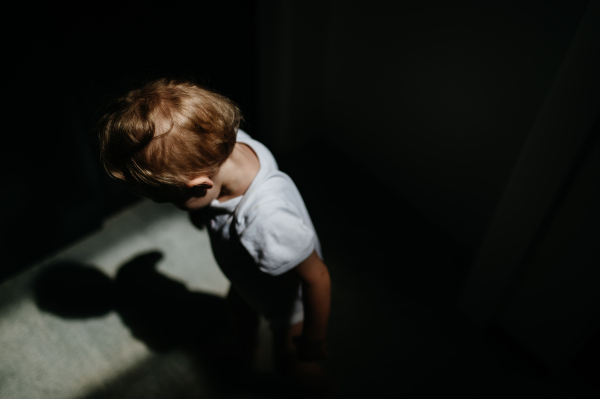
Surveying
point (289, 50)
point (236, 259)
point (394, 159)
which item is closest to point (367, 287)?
point (394, 159)

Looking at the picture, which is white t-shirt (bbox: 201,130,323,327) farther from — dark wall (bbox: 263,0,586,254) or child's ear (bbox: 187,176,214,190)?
dark wall (bbox: 263,0,586,254)

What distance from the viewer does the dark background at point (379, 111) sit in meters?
0.96

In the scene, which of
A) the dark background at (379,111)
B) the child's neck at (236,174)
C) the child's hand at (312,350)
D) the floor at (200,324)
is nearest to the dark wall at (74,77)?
the dark background at (379,111)

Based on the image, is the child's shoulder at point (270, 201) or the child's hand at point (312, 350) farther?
the child's hand at point (312, 350)

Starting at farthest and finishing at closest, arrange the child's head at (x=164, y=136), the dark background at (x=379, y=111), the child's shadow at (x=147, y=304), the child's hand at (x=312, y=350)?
the child's shadow at (x=147, y=304), the dark background at (x=379, y=111), the child's hand at (x=312, y=350), the child's head at (x=164, y=136)

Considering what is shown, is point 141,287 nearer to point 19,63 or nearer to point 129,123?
point 19,63

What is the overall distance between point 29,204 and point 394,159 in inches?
65.1

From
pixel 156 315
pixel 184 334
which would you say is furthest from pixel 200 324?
pixel 156 315

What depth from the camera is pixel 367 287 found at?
56.7 inches

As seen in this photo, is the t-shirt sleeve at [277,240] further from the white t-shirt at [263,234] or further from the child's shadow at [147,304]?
the child's shadow at [147,304]

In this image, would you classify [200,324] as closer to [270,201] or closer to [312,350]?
[312,350]

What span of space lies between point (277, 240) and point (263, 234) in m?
0.03

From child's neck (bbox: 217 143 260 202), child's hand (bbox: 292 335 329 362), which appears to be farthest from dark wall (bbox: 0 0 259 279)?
child's hand (bbox: 292 335 329 362)

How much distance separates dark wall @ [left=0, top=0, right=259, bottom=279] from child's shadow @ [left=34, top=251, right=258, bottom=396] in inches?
8.5
